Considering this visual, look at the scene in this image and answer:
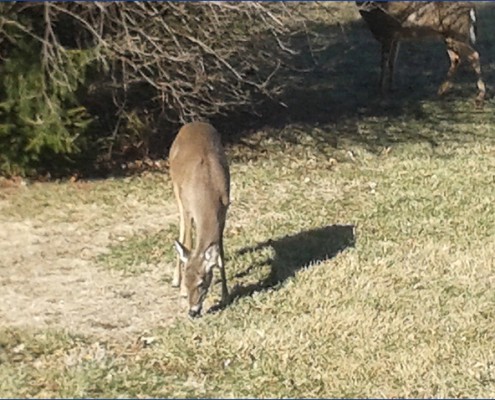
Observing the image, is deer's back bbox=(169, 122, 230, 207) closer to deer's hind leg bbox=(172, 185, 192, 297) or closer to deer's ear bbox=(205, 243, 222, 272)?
deer's hind leg bbox=(172, 185, 192, 297)

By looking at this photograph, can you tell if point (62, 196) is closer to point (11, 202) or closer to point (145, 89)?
point (11, 202)

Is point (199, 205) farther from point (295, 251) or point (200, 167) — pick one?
point (295, 251)

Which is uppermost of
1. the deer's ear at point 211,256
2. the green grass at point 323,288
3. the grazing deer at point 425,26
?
the grazing deer at point 425,26

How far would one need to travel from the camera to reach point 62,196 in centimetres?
1070

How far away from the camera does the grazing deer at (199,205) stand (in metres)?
7.30

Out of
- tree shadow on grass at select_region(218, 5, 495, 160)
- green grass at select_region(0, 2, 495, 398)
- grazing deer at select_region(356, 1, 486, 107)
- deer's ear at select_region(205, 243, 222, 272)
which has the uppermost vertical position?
grazing deer at select_region(356, 1, 486, 107)

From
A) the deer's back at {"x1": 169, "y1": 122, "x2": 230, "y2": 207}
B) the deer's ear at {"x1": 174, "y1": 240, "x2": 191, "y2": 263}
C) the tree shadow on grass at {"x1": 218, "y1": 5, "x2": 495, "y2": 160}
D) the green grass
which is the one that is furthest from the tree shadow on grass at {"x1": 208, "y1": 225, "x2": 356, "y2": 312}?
the tree shadow on grass at {"x1": 218, "y1": 5, "x2": 495, "y2": 160}

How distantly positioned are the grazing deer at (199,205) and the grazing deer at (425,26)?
7.57 metres

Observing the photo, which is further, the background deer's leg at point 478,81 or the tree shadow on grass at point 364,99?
the background deer's leg at point 478,81

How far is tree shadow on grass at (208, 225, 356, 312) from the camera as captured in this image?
8172 mm

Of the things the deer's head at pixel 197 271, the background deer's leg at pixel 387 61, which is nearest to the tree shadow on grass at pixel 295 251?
Result: the deer's head at pixel 197 271

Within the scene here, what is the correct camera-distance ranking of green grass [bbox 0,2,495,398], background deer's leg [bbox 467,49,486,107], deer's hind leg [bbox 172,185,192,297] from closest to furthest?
green grass [bbox 0,2,495,398], deer's hind leg [bbox 172,185,192,297], background deer's leg [bbox 467,49,486,107]

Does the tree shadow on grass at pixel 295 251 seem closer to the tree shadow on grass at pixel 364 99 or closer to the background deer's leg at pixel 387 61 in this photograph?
the tree shadow on grass at pixel 364 99

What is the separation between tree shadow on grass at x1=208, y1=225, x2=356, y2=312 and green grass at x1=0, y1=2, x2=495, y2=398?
0.02m
